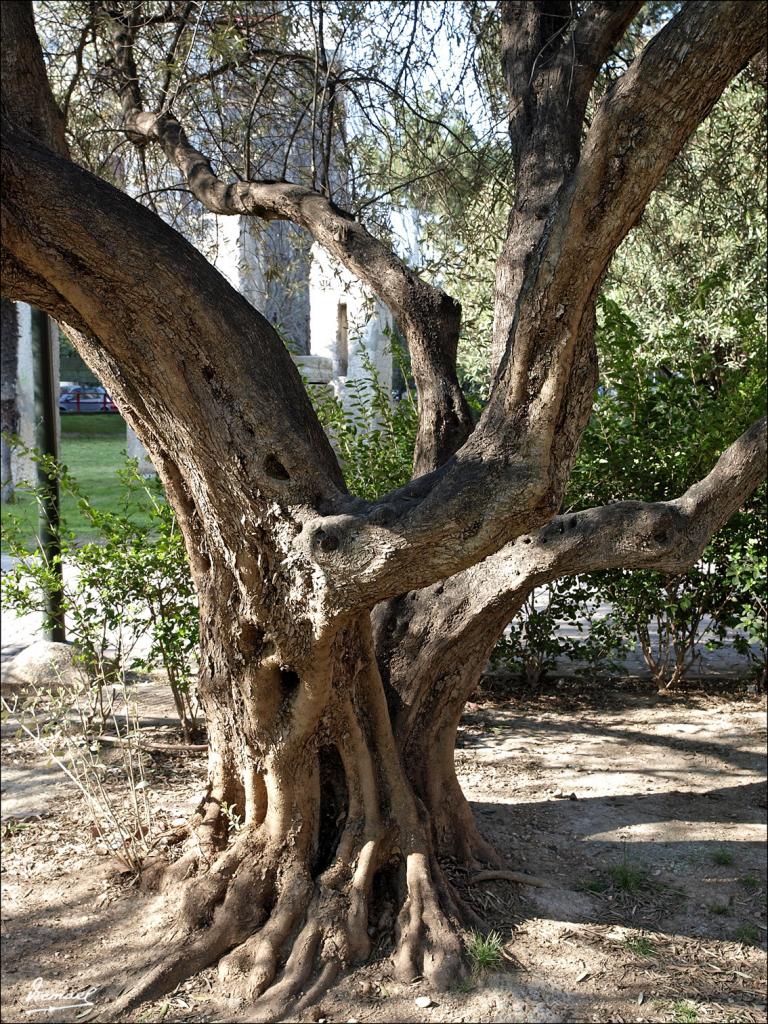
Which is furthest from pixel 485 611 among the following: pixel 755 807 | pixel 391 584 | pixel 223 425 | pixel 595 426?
pixel 595 426

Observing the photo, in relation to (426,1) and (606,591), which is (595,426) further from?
(426,1)

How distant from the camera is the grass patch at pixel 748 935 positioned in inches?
164

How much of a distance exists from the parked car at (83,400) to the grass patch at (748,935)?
107 feet

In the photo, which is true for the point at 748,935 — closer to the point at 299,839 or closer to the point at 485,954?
the point at 485,954

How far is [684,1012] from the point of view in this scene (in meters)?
3.63

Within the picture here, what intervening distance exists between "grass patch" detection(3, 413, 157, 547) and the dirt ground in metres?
6.26

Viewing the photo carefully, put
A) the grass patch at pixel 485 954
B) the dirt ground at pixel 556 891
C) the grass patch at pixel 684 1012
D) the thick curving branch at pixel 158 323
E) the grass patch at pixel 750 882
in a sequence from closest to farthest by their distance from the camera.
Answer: the thick curving branch at pixel 158 323 → the grass patch at pixel 684 1012 → the dirt ground at pixel 556 891 → the grass patch at pixel 485 954 → the grass patch at pixel 750 882

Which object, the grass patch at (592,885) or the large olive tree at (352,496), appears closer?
the large olive tree at (352,496)

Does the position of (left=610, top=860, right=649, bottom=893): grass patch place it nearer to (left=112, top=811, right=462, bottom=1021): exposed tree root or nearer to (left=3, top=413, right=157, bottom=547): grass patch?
(left=112, top=811, right=462, bottom=1021): exposed tree root

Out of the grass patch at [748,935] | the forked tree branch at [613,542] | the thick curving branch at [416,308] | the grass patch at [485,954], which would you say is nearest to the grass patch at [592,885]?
the grass patch at [748,935]

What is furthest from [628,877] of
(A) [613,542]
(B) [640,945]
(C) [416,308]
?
(C) [416,308]

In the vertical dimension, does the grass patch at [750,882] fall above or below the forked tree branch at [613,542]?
below

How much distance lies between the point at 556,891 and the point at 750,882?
95 cm

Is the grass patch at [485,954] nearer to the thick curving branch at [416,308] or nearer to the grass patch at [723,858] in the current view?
the grass patch at [723,858]
